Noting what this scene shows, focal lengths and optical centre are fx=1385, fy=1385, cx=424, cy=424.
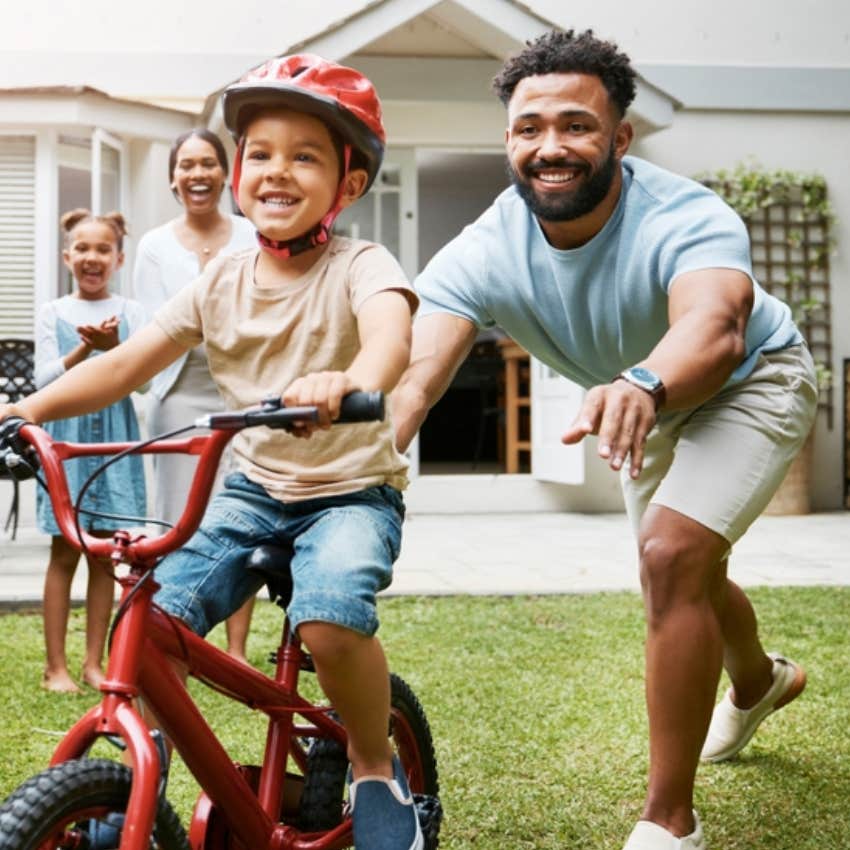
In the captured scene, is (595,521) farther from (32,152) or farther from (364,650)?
(364,650)

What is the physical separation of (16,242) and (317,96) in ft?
25.1

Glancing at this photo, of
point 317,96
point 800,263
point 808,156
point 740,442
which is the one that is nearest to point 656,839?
point 740,442

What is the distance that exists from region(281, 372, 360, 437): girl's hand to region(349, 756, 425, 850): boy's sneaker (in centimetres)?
85

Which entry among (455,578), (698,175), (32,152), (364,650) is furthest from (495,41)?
(364,650)

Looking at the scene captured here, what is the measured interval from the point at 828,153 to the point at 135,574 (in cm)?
982

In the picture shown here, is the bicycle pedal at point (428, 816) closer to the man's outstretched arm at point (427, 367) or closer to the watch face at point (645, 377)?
the man's outstretched arm at point (427, 367)

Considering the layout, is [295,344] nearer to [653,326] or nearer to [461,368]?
[653,326]

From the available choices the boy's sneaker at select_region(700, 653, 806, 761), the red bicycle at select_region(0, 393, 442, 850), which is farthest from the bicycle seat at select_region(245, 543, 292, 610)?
the boy's sneaker at select_region(700, 653, 806, 761)

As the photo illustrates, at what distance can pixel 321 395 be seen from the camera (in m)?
1.90

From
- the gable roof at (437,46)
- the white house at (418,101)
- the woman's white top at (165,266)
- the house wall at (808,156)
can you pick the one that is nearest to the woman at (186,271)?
the woman's white top at (165,266)

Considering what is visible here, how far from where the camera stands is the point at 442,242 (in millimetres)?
16469

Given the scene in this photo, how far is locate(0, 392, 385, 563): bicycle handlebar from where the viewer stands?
189cm

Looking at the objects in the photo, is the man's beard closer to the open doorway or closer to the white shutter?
the white shutter

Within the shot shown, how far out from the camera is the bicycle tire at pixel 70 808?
6.07 ft
